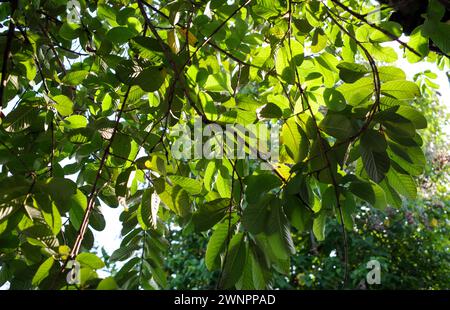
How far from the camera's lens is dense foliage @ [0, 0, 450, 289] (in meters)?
0.81

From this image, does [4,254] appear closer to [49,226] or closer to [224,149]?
[49,226]

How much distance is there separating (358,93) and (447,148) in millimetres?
4193

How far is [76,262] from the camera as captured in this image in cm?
67

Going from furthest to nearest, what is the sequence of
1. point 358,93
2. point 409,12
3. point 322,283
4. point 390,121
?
1. point 322,283
2. point 409,12
3. point 358,93
4. point 390,121

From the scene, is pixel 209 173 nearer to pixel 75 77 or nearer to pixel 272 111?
pixel 272 111

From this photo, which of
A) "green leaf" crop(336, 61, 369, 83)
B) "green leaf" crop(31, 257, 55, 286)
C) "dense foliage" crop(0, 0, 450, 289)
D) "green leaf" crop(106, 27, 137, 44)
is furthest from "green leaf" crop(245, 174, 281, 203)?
"green leaf" crop(106, 27, 137, 44)

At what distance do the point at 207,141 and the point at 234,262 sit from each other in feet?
0.97

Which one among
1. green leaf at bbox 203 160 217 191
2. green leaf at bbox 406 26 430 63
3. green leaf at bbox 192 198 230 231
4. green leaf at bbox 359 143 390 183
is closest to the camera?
green leaf at bbox 359 143 390 183

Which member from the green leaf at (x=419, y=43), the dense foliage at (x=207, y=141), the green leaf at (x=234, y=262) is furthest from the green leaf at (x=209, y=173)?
the green leaf at (x=419, y=43)

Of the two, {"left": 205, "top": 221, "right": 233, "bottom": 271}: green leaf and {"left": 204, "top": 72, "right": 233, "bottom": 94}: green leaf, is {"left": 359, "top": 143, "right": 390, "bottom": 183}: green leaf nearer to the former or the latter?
{"left": 205, "top": 221, "right": 233, "bottom": 271}: green leaf

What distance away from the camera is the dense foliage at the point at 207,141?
2.66 ft

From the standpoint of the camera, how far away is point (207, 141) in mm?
1056

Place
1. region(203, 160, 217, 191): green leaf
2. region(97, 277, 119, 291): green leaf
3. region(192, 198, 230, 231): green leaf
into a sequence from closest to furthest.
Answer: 1. region(97, 277, 119, 291): green leaf
2. region(192, 198, 230, 231): green leaf
3. region(203, 160, 217, 191): green leaf
